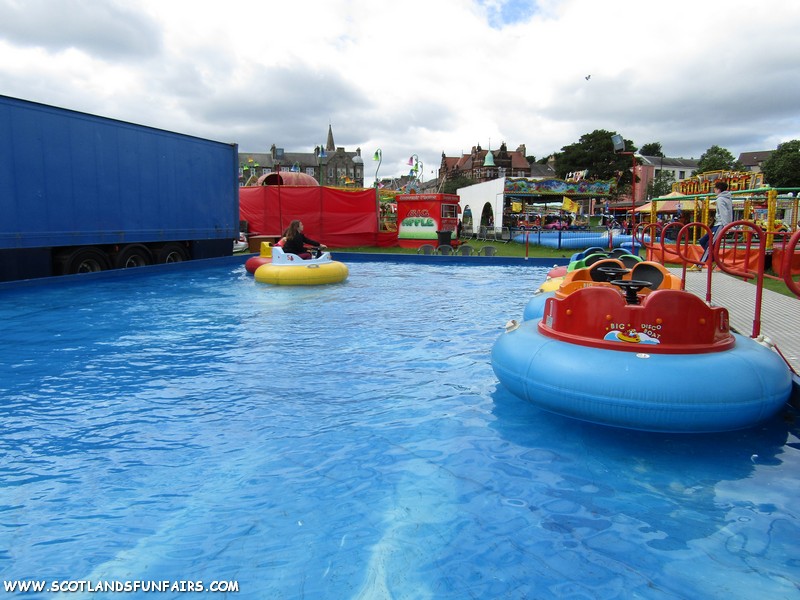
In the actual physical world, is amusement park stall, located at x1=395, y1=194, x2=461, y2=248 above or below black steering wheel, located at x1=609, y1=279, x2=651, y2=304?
above

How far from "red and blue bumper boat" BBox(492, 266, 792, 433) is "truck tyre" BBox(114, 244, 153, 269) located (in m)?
12.5

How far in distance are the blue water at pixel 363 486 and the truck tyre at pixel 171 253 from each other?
9.33 meters

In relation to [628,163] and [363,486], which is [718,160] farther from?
[363,486]

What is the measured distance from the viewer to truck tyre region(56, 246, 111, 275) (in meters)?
12.8

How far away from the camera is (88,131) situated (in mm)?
12828

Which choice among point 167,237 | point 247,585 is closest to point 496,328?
point 247,585

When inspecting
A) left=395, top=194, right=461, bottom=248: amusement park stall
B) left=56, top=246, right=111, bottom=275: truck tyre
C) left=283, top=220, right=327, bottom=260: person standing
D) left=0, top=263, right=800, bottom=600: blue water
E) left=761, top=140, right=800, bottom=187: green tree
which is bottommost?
left=0, top=263, right=800, bottom=600: blue water

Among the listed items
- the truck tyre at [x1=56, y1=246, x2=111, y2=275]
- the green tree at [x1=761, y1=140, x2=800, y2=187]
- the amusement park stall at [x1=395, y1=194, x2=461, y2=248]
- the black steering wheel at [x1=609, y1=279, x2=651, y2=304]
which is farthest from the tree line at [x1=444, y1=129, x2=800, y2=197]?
the black steering wheel at [x1=609, y1=279, x2=651, y2=304]

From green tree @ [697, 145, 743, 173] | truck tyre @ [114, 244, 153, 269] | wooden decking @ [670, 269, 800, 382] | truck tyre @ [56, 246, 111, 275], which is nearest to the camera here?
wooden decking @ [670, 269, 800, 382]

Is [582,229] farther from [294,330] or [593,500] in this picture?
[593,500]

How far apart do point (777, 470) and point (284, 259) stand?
431 inches

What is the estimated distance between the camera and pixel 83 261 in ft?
A: 43.4

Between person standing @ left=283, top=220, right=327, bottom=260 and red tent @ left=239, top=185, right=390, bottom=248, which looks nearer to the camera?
person standing @ left=283, top=220, right=327, bottom=260

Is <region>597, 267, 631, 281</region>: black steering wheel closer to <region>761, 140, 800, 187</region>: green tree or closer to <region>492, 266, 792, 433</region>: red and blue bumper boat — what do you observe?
<region>492, 266, 792, 433</region>: red and blue bumper boat
